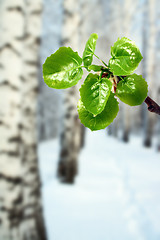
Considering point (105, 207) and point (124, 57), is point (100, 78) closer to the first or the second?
point (124, 57)

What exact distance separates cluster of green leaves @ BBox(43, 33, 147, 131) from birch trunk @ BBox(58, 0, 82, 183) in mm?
4805

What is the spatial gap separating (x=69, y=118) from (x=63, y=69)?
16.2ft

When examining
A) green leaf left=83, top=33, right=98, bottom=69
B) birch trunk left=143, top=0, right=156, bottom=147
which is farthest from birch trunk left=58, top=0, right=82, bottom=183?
birch trunk left=143, top=0, right=156, bottom=147

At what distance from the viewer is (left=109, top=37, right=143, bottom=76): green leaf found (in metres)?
0.21

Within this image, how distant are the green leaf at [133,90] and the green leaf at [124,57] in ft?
0.06

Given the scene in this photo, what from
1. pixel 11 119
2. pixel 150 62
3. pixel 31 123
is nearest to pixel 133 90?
pixel 11 119

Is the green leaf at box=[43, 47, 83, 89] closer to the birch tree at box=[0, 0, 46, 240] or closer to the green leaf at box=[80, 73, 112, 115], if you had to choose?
the green leaf at box=[80, 73, 112, 115]

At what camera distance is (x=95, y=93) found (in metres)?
0.22

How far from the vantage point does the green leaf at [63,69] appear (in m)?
0.22

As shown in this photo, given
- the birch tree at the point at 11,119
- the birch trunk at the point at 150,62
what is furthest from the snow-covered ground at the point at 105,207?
the birch trunk at the point at 150,62

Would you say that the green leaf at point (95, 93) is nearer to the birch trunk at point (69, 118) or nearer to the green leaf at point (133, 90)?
the green leaf at point (133, 90)

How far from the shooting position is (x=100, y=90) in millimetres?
217

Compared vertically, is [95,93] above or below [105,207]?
above

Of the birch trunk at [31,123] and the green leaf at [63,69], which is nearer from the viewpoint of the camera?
the green leaf at [63,69]
